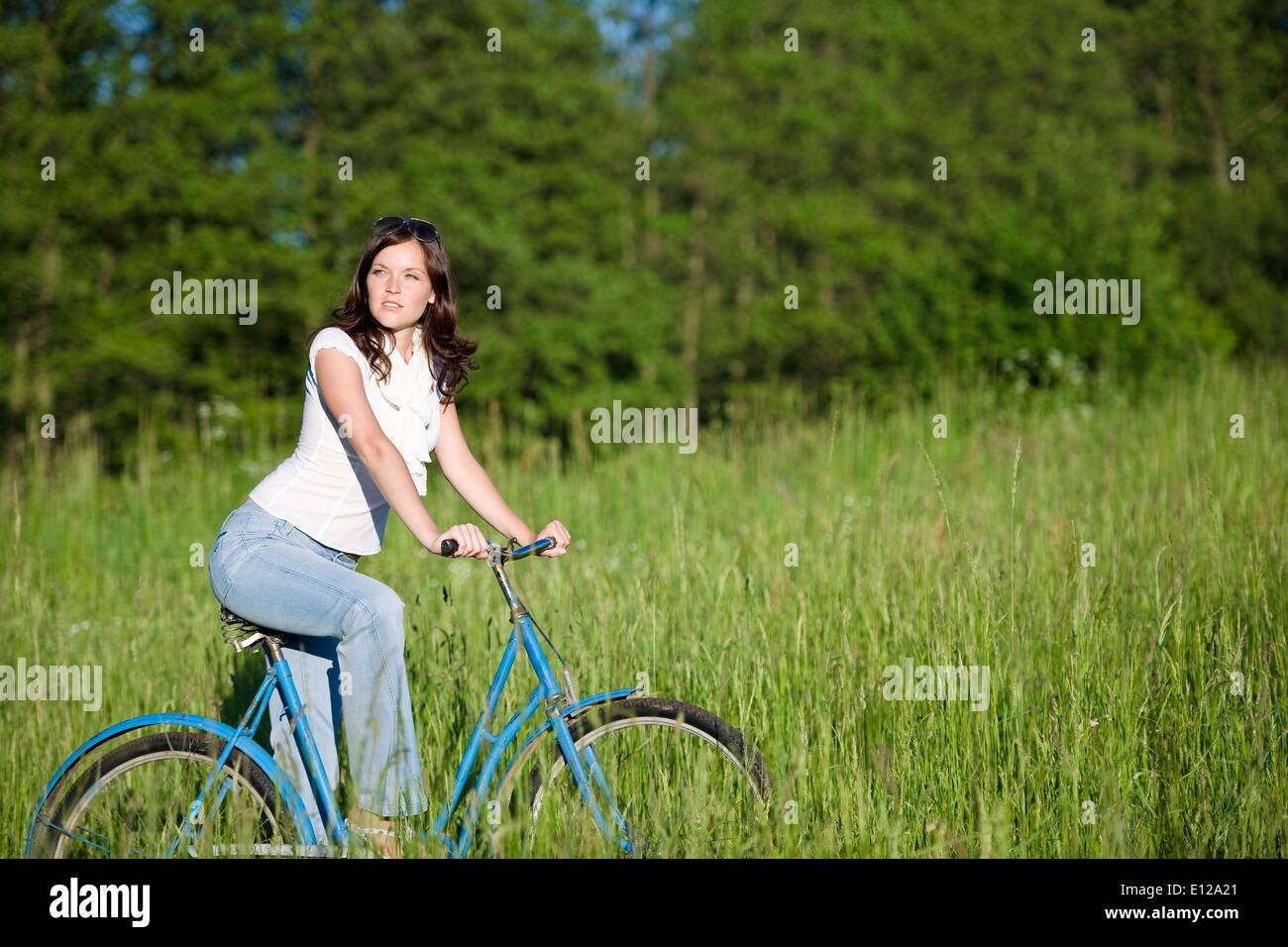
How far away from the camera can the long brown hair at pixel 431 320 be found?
3.19 meters

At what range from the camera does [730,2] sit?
26312 mm

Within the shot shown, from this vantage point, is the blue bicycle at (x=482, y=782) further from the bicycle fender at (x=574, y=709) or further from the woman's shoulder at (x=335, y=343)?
the woman's shoulder at (x=335, y=343)

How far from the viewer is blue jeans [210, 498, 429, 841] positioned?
9.46 feet

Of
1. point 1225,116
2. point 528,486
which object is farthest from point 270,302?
point 1225,116

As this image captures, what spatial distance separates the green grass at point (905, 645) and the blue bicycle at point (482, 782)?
89mm

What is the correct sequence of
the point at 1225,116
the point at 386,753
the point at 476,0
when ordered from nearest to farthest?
1. the point at 386,753
2. the point at 476,0
3. the point at 1225,116

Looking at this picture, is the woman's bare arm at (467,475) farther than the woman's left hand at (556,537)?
Yes

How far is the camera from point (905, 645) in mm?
4293

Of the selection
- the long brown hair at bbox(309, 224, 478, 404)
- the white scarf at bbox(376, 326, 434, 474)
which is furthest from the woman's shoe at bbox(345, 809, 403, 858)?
the long brown hair at bbox(309, 224, 478, 404)

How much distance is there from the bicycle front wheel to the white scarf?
88 cm

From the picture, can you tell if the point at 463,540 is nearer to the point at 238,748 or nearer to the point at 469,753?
the point at 469,753

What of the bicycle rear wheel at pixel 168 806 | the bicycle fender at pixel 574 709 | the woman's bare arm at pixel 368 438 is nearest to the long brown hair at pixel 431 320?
the woman's bare arm at pixel 368 438
